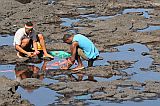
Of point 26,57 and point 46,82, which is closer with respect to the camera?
point 46,82

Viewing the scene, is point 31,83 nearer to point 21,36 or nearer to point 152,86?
point 21,36

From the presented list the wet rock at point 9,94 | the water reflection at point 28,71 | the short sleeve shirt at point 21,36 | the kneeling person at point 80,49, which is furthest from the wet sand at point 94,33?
the short sleeve shirt at point 21,36

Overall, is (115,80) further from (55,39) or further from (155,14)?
(155,14)

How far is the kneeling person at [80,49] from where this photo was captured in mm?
12375

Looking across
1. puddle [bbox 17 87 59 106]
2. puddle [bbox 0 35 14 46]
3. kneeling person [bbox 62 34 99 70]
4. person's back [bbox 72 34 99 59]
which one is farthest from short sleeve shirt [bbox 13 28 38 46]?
puddle [bbox 17 87 59 106]

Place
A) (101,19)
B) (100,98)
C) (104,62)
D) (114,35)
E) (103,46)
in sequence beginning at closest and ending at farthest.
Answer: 1. (100,98)
2. (104,62)
3. (103,46)
4. (114,35)
5. (101,19)

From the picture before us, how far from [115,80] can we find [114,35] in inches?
163

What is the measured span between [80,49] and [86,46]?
154 mm

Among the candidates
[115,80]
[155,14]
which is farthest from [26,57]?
[155,14]

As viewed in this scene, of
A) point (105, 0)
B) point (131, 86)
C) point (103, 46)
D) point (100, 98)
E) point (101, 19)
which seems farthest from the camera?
point (105, 0)

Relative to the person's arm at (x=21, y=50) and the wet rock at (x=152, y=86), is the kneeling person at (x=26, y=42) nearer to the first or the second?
the person's arm at (x=21, y=50)

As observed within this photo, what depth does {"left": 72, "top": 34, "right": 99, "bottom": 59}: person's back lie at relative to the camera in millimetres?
12516

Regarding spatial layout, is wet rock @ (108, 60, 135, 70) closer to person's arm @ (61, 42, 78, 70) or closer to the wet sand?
the wet sand

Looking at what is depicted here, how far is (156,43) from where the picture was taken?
14.6 meters
